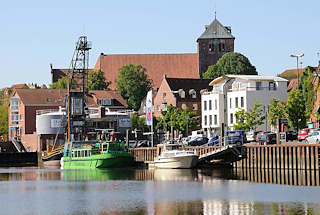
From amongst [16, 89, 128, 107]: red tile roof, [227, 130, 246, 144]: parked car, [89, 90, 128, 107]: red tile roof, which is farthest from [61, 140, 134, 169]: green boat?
[89, 90, 128, 107]: red tile roof

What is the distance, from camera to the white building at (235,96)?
13712cm

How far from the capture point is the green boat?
4156 inches

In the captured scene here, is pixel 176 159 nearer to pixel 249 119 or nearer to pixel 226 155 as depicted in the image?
pixel 226 155

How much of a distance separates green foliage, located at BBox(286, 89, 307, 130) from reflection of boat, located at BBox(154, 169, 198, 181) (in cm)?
2526

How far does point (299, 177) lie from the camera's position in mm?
77688

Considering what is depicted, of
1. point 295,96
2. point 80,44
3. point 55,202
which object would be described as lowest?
point 55,202

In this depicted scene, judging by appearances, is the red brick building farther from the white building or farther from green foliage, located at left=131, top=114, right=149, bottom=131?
the white building

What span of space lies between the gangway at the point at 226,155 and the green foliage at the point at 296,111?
20.9 meters

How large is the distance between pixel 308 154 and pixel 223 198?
21482 mm

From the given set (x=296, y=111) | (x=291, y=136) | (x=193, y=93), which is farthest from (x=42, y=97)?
(x=291, y=136)

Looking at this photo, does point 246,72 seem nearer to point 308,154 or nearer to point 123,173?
point 123,173

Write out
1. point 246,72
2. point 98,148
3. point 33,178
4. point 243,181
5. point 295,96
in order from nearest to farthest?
point 243,181
point 33,178
point 98,148
point 295,96
point 246,72

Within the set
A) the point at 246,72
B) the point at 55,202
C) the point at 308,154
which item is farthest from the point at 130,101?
the point at 55,202

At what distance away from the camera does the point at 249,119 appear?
412 feet
